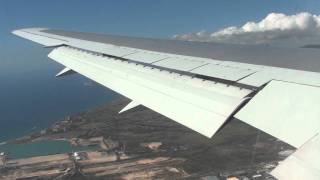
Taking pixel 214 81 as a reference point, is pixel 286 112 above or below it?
below

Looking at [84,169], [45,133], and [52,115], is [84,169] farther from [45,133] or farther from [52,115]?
[52,115]

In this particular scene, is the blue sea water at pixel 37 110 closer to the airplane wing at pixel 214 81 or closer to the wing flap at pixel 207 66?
the wing flap at pixel 207 66

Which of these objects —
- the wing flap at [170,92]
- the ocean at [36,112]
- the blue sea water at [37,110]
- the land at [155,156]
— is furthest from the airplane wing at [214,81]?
the blue sea water at [37,110]

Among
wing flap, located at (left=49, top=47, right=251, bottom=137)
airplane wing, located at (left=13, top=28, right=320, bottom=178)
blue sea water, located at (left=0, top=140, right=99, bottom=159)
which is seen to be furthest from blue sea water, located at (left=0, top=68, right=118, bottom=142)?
wing flap, located at (left=49, top=47, right=251, bottom=137)

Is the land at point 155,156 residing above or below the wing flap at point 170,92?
below

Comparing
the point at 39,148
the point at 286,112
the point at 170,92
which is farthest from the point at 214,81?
the point at 39,148

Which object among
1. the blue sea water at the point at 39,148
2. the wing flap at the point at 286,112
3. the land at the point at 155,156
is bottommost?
the blue sea water at the point at 39,148

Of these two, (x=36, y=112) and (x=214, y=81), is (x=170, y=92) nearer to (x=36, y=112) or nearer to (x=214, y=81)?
(x=214, y=81)
